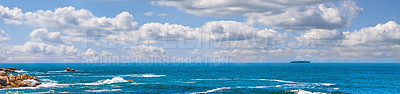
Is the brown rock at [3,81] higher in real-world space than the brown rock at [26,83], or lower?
higher

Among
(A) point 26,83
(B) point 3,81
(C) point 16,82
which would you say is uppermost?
(B) point 3,81

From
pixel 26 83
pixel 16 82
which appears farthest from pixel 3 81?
pixel 26 83

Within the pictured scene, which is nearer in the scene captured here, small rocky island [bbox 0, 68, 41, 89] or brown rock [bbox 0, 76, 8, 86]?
brown rock [bbox 0, 76, 8, 86]

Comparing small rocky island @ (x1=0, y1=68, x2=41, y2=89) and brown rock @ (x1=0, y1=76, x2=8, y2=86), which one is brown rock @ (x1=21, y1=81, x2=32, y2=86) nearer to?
small rocky island @ (x1=0, y1=68, x2=41, y2=89)

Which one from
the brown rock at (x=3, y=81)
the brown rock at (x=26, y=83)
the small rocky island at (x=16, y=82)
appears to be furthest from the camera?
the brown rock at (x=26, y=83)

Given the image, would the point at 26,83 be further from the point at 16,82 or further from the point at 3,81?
the point at 3,81

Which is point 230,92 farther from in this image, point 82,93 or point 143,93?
point 82,93

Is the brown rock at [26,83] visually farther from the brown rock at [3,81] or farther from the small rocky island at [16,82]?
the brown rock at [3,81]

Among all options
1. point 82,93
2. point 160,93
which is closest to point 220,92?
point 160,93

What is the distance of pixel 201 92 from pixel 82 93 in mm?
24029

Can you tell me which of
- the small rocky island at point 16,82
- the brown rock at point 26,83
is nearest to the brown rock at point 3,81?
the small rocky island at point 16,82

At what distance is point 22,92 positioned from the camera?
56625mm

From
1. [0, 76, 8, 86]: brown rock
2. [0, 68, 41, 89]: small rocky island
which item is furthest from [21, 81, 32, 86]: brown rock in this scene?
[0, 76, 8, 86]: brown rock

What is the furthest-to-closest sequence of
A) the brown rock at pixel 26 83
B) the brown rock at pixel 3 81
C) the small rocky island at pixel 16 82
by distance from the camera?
the brown rock at pixel 26 83 → the small rocky island at pixel 16 82 → the brown rock at pixel 3 81
